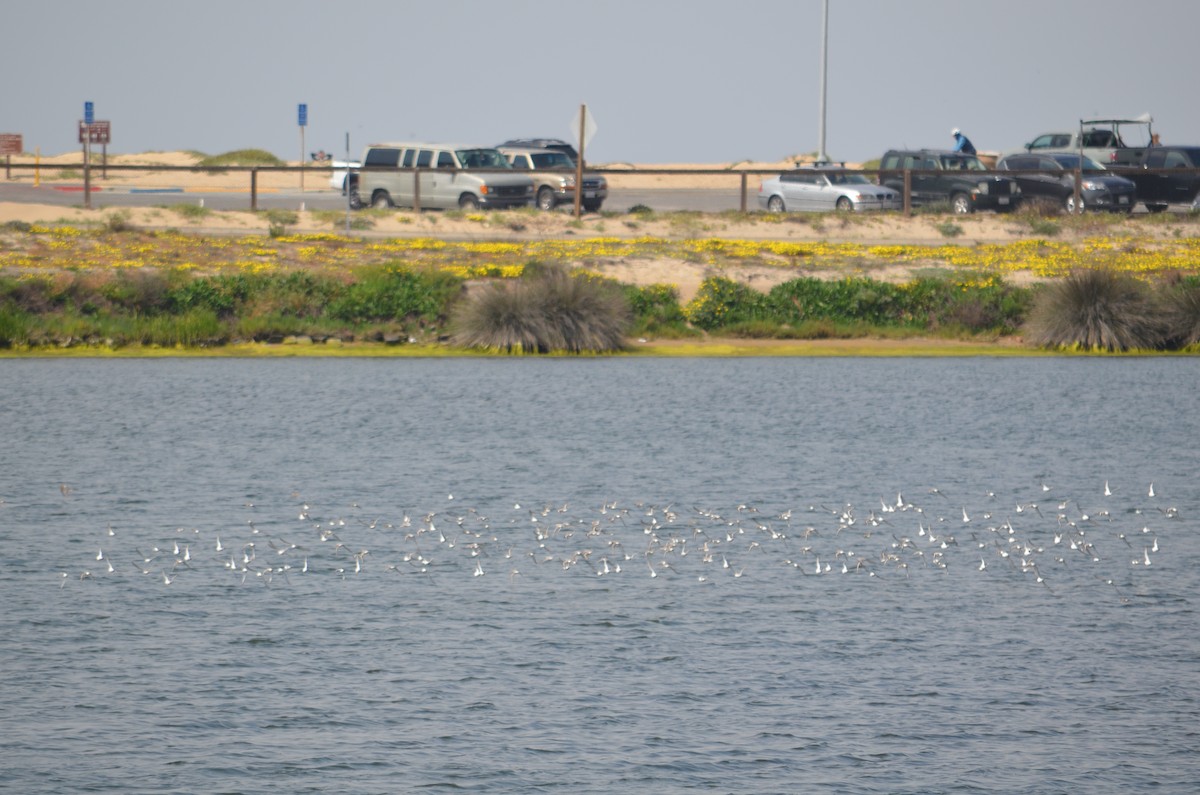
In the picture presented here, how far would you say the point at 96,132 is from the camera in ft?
180

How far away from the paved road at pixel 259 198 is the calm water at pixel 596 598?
3048 centimetres

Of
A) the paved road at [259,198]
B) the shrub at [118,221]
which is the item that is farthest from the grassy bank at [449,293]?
the paved road at [259,198]

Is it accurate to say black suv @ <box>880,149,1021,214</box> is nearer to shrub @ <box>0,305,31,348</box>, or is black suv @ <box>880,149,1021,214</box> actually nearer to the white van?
the white van

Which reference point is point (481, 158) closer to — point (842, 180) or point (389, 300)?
point (842, 180)

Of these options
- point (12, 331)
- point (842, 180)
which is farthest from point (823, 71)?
point (12, 331)

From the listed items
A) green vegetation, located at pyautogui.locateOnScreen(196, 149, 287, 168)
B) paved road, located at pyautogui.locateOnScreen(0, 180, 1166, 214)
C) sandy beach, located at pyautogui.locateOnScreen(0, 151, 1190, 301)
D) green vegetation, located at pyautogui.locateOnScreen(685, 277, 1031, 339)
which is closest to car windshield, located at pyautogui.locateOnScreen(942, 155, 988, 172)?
sandy beach, located at pyautogui.locateOnScreen(0, 151, 1190, 301)

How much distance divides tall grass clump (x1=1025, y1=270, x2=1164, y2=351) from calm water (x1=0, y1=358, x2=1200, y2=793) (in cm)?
858

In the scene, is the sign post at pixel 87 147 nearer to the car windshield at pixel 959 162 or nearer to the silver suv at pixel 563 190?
the silver suv at pixel 563 190

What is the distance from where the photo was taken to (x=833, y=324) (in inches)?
1437

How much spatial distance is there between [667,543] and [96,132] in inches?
1650

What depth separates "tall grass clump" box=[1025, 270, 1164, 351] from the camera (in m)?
35.2

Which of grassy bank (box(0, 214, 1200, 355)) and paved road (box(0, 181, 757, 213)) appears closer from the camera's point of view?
grassy bank (box(0, 214, 1200, 355))

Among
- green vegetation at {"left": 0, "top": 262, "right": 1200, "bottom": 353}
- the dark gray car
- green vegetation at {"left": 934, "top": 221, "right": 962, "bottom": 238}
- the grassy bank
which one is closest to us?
green vegetation at {"left": 0, "top": 262, "right": 1200, "bottom": 353}

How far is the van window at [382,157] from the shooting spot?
5297 cm
